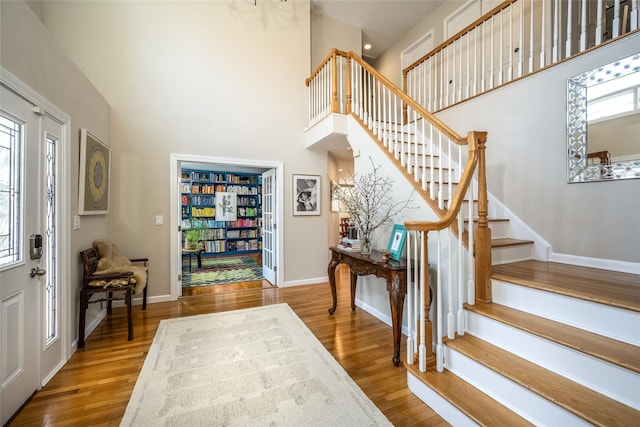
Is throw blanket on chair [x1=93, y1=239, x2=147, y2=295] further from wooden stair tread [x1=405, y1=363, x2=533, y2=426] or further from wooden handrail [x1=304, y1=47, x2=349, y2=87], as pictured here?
wooden handrail [x1=304, y1=47, x2=349, y2=87]

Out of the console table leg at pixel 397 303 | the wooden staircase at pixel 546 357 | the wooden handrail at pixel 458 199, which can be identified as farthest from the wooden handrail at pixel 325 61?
the wooden staircase at pixel 546 357

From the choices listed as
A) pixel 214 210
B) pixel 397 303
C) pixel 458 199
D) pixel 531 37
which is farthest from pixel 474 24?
pixel 214 210

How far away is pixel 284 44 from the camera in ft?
14.8

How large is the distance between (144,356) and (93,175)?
1.95 meters

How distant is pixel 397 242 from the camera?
2.63 m

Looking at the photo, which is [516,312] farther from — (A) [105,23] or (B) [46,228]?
(A) [105,23]

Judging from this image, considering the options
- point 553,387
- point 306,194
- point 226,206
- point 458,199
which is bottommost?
point 553,387

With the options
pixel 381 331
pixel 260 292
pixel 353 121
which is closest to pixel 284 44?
pixel 353 121

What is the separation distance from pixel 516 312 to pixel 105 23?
5625 millimetres

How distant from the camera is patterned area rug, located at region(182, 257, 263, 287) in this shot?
4.85 m

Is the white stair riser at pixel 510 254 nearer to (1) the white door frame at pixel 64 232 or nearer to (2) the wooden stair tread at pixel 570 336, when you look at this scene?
(2) the wooden stair tread at pixel 570 336

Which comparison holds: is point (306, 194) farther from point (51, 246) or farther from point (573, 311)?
point (573, 311)

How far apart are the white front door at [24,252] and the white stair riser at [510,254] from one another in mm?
3589

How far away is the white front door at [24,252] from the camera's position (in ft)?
5.30
